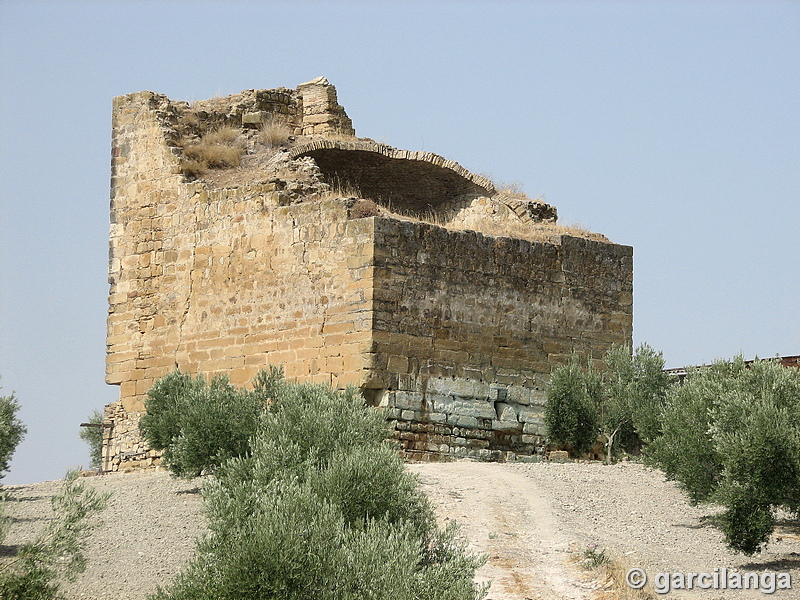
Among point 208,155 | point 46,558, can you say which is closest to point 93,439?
point 208,155

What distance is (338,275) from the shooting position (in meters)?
17.2

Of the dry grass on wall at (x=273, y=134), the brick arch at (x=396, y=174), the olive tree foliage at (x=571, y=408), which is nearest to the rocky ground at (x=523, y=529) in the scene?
the olive tree foliage at (x=571, y=408)

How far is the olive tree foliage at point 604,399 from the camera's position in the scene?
18.1 m

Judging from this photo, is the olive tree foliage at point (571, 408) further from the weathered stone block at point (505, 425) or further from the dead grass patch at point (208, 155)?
the dead grass patch at point (208, 155)

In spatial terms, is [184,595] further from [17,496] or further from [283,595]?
[17,496]

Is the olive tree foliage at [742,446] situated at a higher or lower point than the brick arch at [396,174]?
lower

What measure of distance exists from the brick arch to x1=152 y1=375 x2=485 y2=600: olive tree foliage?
857 cm

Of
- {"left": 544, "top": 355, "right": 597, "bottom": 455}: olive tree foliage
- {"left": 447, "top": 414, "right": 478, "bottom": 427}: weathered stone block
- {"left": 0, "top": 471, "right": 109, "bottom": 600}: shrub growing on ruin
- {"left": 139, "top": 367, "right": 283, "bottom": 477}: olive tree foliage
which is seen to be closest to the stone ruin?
{"left": 447, "top": 414, "right": 478, "bottom": 427}: weathered stone block

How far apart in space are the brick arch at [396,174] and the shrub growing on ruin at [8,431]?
5847 millimetres

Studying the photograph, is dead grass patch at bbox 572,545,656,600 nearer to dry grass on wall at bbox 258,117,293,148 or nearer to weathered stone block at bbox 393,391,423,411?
weathered stone block at bbox 393,391,423,411

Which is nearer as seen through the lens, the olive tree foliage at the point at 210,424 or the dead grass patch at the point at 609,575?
the dead grass patch at the point at 609,575

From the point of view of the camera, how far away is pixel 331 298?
17.2m

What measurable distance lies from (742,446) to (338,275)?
6472mm

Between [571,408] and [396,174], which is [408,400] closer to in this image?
[571,408]
